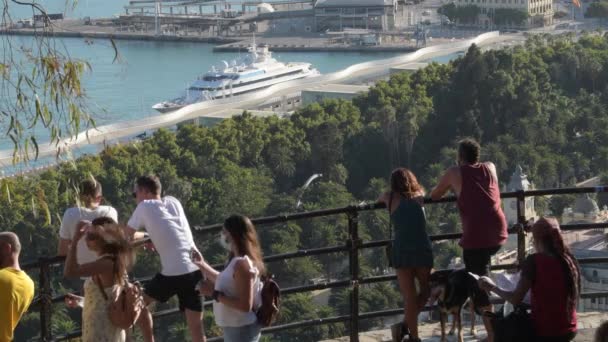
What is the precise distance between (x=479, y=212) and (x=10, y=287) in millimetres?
1922

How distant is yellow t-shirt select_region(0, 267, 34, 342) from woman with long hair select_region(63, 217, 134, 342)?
262 millimetres

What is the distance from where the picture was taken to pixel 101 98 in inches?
2069

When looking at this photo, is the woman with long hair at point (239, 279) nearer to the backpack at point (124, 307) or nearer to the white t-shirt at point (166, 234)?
the backpack at point (124, 307)

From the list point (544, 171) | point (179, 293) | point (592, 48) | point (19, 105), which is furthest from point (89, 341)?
point (592, 48)

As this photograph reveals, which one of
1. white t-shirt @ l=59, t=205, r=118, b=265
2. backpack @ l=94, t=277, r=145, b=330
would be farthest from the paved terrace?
backpack @ l=94, t=277, r=145, b=330

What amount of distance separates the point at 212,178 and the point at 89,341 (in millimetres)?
28363

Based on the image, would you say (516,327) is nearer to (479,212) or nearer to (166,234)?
(479,212)

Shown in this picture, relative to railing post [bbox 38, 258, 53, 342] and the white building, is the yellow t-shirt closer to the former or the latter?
railing post [bbox 38, 258, 53, 342]

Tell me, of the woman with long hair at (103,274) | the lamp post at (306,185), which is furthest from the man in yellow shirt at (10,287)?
the lamp post at (306,185)

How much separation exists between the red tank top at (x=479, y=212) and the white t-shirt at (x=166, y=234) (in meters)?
1.09

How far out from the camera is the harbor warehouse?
86438 millimetres

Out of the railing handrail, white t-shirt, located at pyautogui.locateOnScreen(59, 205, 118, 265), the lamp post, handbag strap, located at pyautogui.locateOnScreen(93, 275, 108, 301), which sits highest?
white t-shirt, located at pyautogui.locateOnScreen(59, 205, 118, 265)

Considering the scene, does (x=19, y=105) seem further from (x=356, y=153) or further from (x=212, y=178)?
(x=356, y=153)

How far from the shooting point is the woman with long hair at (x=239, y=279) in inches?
190
